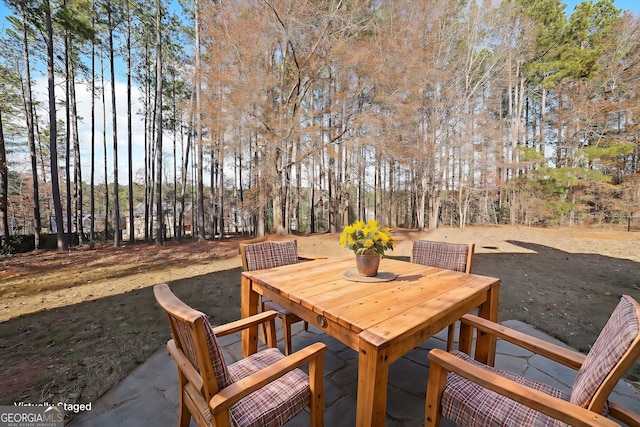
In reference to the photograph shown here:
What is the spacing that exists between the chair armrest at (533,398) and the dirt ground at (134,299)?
172 centimetres

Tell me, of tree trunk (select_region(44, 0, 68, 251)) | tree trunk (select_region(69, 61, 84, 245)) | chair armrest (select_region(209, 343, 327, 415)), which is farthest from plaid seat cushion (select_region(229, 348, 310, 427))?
tree trunk (select_region(69, 61, 84, 245))

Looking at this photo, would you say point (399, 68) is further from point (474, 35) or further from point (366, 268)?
point (366, 268)

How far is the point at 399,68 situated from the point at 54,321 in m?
9.23

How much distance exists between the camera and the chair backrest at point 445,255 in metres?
2.15

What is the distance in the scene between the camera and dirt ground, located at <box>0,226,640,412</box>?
74.9 inches

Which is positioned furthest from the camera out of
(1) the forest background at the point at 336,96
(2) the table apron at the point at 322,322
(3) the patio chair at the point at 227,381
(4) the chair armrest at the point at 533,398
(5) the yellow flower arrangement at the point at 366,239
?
(1) the forest background at the point at 336,96

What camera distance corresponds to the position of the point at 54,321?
2.75 metres

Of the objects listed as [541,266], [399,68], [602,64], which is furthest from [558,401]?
[602,64]

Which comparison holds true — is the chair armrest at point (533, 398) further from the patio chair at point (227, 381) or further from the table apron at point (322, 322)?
the patio chair at point (227, 381)

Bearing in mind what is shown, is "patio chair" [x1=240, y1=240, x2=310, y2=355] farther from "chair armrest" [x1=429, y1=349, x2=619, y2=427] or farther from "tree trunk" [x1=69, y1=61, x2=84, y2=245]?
"tree trunk" [x1=69, y1=61, x2=84, y2=245]

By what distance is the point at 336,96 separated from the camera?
8.31 meters

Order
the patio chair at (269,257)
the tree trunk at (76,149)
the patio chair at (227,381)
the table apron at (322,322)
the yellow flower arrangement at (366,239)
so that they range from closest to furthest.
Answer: the patio chair at (227,381) → the table apron at (322,322) → the yellow flower arrangement at (366,239) → the patio chair at (269,257) → the tree trunk at (76,149)

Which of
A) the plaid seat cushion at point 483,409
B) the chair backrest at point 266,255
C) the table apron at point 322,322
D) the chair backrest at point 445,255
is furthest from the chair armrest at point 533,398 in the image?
the chair backrest at point 266,255

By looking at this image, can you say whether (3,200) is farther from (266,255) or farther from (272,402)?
(272,402)
